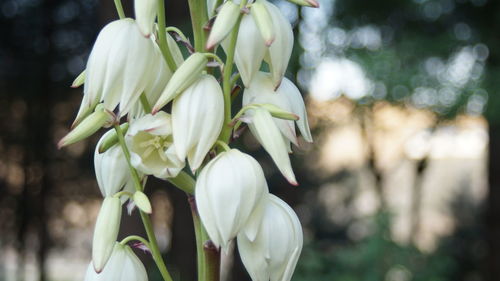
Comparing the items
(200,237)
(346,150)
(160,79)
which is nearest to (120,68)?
(160,79)

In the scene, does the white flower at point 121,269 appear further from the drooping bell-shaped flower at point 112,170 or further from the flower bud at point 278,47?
the flower bud at point 278,47

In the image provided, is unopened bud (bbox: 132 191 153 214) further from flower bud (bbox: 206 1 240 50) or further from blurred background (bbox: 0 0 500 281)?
blurred background (bbox: 0 0 500 281)

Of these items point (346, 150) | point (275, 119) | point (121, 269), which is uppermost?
point (275, 119)

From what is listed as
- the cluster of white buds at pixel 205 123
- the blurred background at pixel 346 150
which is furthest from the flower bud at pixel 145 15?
the blurred background at pixel 346 150

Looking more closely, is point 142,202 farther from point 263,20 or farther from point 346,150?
point 346,150

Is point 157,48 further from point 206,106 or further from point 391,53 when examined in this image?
point 391,53

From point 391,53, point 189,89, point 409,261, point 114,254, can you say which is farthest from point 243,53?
point 409,261
